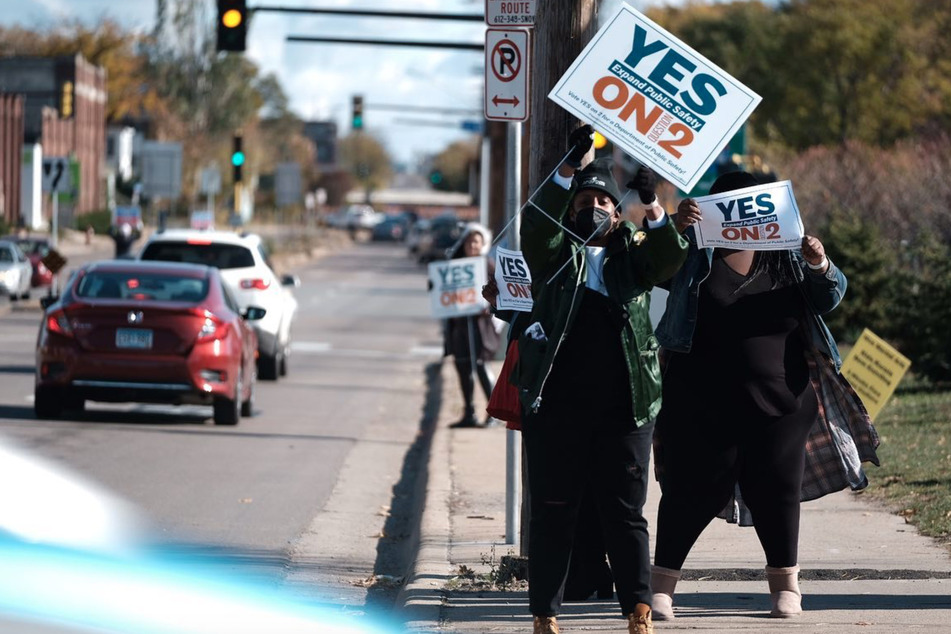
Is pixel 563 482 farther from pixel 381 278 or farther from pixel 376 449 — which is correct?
pixel 381 278

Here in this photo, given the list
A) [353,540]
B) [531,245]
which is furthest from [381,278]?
[531,245]

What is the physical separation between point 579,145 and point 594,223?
39 centimetres

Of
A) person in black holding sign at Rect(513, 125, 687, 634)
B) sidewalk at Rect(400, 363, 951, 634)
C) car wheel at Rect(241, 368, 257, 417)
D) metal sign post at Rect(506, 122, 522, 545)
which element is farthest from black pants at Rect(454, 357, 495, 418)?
person in black holding sign at Rect(513, 125, 687, 634)

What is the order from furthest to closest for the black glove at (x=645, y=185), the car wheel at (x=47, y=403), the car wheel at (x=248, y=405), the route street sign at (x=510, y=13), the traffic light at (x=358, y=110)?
the traffic light at (x=358, y=110) < the car wheel at (x=248, y=405) < the car wheel at (x=47, y=403) < the route street sign at (x=510, y=13) < the black glove at (x=645, y=185)

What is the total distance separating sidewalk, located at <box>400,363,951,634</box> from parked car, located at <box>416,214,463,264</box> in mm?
45332

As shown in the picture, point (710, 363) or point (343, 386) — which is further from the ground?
point (710, 363)

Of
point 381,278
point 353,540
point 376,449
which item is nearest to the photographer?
point 353,540

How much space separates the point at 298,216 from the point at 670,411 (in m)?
90.8

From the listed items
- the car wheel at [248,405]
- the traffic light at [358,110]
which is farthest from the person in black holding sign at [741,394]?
the traffic light at [358,110]

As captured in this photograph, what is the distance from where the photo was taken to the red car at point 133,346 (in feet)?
47.2

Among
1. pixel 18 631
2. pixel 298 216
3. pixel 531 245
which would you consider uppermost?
pixel 531 245

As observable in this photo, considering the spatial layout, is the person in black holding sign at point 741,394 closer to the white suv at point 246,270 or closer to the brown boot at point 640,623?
the brown boot at point 640,623

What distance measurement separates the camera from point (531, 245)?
6.13m

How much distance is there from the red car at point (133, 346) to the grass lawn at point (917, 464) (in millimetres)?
6061
